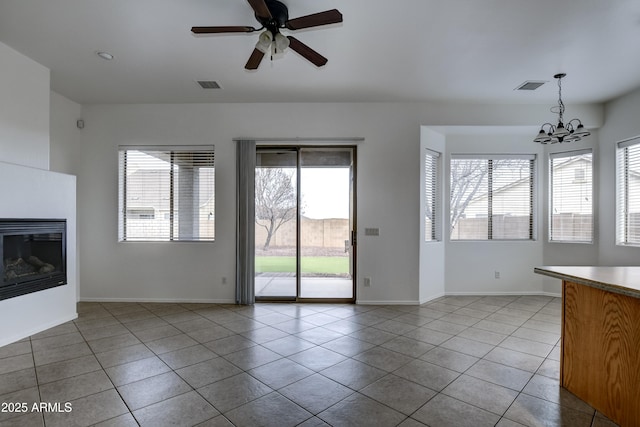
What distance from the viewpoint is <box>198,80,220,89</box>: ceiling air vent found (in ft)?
13.4

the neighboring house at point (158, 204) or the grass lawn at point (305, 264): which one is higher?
the neighboring house at point (158, 204)

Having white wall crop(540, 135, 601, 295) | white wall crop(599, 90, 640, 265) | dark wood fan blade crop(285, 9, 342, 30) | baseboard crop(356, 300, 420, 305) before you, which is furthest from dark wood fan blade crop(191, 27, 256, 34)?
white wall crop(540, 135, 601, 295)

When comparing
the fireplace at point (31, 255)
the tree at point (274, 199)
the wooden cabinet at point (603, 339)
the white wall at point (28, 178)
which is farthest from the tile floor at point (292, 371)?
the tree at point (274, 199)

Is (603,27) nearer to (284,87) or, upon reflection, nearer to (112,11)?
(284,87)

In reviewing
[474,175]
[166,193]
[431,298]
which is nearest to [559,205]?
[474,175]

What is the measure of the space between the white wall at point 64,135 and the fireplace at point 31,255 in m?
1.24

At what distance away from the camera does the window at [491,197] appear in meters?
5.46

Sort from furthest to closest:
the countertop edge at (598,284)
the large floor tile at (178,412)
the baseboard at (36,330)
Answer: the baseboard at (36,330) → the large floor tile at (178,412) → the countertop edge at (598,284)

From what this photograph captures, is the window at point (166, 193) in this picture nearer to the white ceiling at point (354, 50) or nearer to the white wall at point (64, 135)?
the white wall at point (64, 135)

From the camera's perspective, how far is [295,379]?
2.55m

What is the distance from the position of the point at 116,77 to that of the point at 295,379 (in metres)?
4.14

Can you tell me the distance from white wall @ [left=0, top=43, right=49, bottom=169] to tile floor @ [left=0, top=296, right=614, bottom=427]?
6.75 ft

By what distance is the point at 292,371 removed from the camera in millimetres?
2680

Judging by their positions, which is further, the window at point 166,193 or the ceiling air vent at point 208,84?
the window at point 166,193
